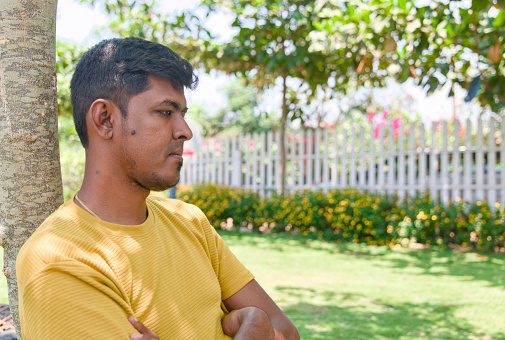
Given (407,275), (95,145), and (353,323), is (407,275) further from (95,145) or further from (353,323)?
(95,145)

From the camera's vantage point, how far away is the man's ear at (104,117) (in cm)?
147

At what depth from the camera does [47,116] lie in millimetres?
1726

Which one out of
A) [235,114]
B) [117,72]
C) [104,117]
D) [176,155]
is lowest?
[176,155]

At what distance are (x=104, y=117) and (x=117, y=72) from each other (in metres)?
0.15

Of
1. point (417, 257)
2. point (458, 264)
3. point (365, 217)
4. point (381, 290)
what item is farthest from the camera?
point (365, 217)

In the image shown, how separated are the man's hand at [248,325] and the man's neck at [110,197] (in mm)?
461

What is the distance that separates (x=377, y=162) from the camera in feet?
29.3

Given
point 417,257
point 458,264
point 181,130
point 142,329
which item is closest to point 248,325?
point 142,329

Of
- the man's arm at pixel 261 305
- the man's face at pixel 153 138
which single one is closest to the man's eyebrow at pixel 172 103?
the man's face at pixel 153 138

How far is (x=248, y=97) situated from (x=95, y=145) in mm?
22633

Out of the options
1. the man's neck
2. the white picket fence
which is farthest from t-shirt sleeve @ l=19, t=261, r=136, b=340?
the white picket fence

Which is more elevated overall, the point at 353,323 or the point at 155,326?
the point at 155,326

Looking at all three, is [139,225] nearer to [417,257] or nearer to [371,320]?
[371,320]

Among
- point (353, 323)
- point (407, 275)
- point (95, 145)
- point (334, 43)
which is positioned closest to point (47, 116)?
point (95, 145)
